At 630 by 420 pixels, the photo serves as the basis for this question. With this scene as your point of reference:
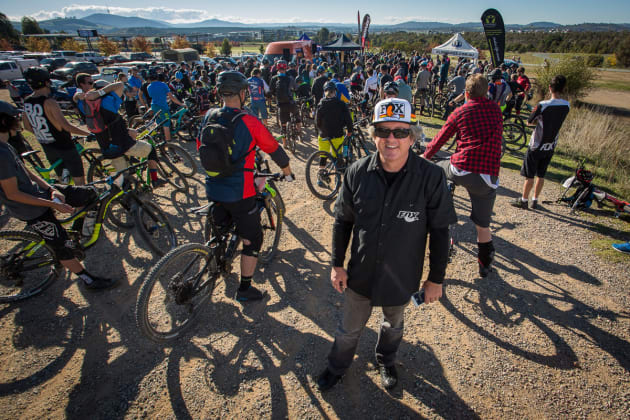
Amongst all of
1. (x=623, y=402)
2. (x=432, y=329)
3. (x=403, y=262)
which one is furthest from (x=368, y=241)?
(x=623, y=402)

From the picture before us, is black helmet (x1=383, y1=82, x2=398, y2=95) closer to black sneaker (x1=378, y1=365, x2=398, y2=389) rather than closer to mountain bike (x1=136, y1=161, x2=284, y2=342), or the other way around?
mountain bike (x1=136, y1=161, x2=284, y2=342)

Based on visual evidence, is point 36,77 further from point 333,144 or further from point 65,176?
point 333,144

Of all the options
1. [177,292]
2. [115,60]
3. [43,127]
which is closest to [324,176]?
[177,292]

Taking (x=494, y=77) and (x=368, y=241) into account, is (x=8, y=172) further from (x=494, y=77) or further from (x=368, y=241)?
(x=494, y=77)

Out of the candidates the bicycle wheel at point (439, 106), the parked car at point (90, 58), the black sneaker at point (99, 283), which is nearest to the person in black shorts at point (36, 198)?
the black sneaker at point (99, 283)

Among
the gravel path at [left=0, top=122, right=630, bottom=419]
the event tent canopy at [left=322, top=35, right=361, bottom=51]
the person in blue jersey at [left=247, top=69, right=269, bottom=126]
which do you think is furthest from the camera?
the event tent canopy at [left=322, top=35, right=361, bottom=51]

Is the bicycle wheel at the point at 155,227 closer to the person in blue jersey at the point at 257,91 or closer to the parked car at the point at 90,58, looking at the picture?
the person in blue jersey at the point at 257,91

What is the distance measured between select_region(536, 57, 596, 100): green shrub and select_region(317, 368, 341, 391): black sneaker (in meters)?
17.7

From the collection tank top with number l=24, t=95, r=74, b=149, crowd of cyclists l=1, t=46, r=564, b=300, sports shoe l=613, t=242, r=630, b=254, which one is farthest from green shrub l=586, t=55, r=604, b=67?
tank top with number l=24, t=95, r=74, b=149

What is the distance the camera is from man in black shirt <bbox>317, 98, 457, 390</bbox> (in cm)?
185

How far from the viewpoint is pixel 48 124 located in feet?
14.3

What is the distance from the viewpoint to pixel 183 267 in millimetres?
3006

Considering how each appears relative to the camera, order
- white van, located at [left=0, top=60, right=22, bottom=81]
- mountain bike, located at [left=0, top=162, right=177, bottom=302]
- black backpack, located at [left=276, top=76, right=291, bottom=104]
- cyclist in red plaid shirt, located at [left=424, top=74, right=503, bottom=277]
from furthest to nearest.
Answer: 1. white van, located at [left=0, top=60, right=22, bottom=81]
2. black backpack, located at [left=276, top=76, right=291, bottom=104]
3. mountain bike, located at [left=0, top=162, right=177, bottom=302]
4. cyclist in red plaid shirt, located at [left=424, top=74, right=503, bottom=277]

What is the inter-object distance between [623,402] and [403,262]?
2.56 metres
